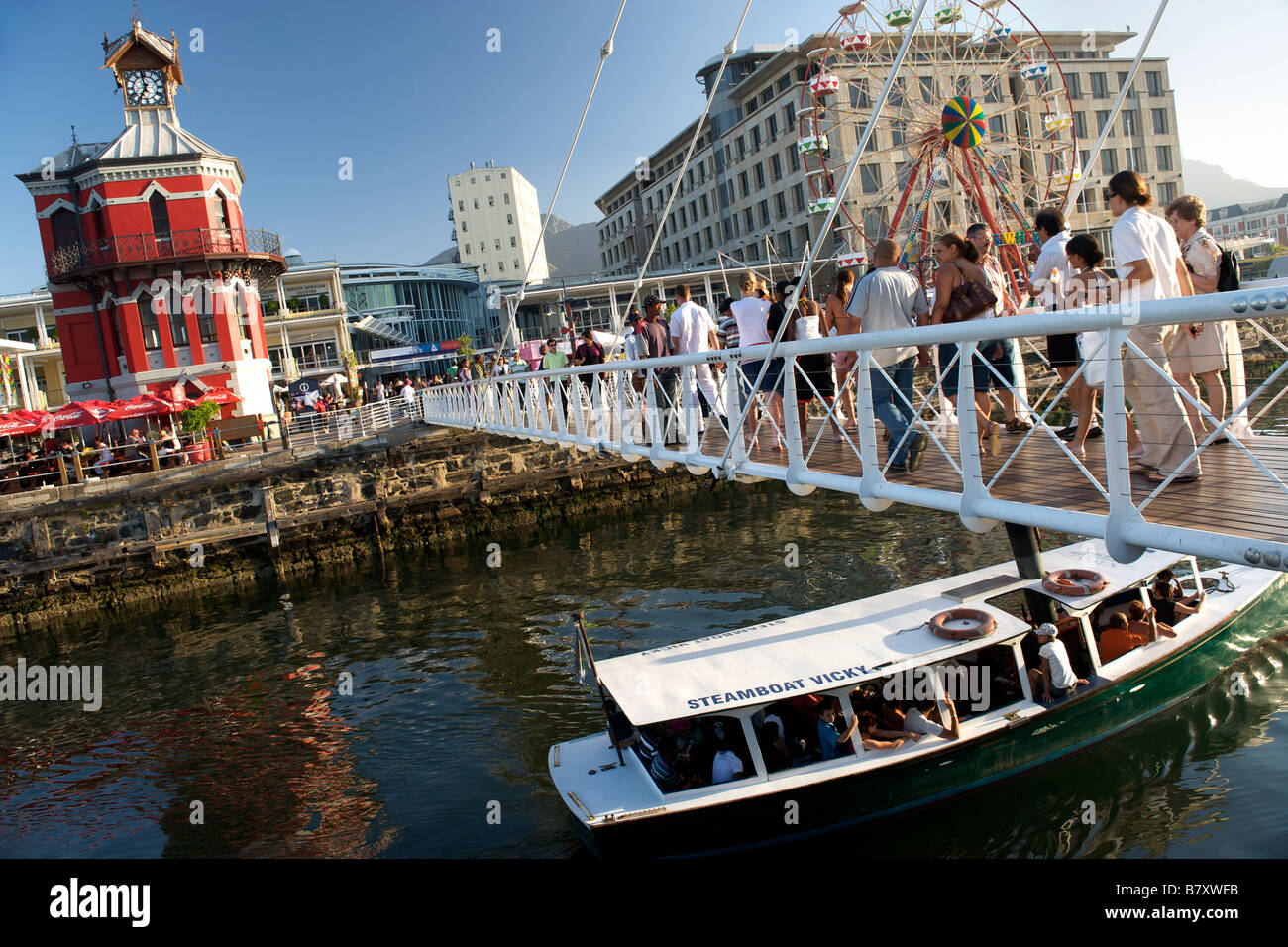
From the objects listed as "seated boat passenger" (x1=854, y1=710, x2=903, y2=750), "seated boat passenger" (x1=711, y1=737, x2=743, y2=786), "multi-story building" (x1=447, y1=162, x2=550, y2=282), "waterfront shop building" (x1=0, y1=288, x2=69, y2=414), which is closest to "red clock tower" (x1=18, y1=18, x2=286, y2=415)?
"waterfront shop building" (x1=0, y1=288, x2=69, y2=414)

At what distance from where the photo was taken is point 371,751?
39.0 feet

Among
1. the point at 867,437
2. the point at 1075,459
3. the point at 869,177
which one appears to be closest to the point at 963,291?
the point at 867,437

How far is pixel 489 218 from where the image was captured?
8019cm

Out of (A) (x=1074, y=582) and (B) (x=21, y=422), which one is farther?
(B) (x=21, y=422)

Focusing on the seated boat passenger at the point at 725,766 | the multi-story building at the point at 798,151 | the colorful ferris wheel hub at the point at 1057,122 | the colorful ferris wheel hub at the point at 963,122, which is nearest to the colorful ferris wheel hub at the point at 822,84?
the colorful ferris wheel hub at the point at 1057,122

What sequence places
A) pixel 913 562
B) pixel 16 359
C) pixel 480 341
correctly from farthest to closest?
pixel 480 341, pixel 16 359, pixel 913 562

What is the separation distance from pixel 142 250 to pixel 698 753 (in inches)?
1169

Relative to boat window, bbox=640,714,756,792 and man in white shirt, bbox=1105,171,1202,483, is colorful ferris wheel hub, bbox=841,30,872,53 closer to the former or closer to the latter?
man in white shirt, bbox=1105,171,1202,483

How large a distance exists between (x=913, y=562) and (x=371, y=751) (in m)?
10.4

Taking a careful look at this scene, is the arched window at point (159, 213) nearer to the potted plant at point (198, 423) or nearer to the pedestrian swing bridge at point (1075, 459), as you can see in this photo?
the potted plant at point (198, 423)

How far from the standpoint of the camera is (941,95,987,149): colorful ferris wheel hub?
71.8 ft

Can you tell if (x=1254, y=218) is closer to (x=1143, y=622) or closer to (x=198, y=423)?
(x=1143, y=622)

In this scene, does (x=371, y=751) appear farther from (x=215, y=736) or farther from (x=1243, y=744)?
(x=1243, y=744)
